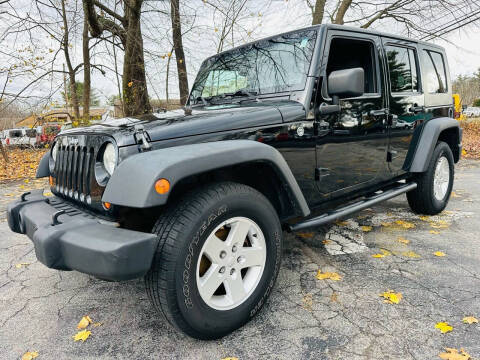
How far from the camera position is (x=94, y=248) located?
154 centimetres

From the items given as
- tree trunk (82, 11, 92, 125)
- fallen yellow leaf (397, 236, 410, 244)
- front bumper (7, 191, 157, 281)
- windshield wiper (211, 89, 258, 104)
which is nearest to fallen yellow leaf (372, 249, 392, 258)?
fallen yellow leaf (397, 236, 410, 244)

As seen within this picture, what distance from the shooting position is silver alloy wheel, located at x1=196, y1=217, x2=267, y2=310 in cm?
187

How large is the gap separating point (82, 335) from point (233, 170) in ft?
4.48

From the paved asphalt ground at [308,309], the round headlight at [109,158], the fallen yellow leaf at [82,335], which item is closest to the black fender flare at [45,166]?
the paved asphalt ground at [308,309]

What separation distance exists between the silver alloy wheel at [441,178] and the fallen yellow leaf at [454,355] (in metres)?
2.58

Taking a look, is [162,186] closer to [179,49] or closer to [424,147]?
[424,147]

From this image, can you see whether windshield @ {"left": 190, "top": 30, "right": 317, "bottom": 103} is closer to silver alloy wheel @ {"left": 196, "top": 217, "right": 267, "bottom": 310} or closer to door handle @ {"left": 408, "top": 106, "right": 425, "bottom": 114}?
silver alloy wheel @ {"left": 196, "top": 217, "right": 267, "bottom": 310}

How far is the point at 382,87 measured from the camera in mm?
3117

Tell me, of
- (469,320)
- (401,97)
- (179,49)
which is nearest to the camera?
(469,320)

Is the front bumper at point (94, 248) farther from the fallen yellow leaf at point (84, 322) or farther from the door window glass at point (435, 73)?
the door window glass at point (435, 73)

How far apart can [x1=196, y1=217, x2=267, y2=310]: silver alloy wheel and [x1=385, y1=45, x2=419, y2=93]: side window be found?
2.21m

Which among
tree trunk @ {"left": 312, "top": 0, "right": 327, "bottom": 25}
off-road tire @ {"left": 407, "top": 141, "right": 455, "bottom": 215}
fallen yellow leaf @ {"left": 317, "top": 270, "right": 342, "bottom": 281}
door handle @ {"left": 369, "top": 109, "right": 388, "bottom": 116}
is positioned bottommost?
fallen yellow leaf @ {"left": 317, "top": 270, "right": 342, "bottom": 281}

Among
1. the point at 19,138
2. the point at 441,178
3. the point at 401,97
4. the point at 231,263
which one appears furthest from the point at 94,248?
the point at 19,138

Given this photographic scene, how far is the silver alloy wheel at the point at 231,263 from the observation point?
6.13 feet
